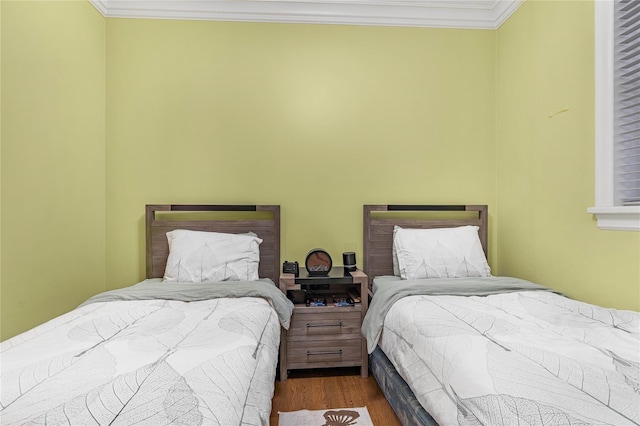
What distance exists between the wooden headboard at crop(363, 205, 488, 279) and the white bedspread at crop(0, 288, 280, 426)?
4.13 feet

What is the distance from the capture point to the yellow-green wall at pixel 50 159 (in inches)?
73.1

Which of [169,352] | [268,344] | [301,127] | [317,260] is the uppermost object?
[301,127]

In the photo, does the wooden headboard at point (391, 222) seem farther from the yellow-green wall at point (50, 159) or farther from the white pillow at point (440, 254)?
the yellow-green wall at point (50, 159)

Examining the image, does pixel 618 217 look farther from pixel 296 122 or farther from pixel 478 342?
pixel 296 122

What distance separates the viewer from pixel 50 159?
2.15 metres

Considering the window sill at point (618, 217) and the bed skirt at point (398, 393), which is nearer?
the bed skirt at point (398, 393)

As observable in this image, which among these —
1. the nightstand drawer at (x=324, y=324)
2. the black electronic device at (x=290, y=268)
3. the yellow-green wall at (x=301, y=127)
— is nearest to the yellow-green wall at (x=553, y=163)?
the yellow-green wall at (x=301, y=127)

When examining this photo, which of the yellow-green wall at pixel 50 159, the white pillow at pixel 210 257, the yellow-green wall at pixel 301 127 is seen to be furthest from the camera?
the yellow-green wall at pixel 301 127

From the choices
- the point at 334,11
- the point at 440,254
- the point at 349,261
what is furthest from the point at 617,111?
the point at 334,11

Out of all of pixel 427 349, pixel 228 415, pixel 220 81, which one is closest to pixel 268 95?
pixel 220 81

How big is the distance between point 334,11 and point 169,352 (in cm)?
269

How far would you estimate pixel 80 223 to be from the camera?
97.3 inches

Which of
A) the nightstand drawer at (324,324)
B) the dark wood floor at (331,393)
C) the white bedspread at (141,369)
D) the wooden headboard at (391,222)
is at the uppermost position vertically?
the wooden headboard at (391,222)

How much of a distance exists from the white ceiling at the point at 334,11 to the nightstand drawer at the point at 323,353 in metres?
2.44
